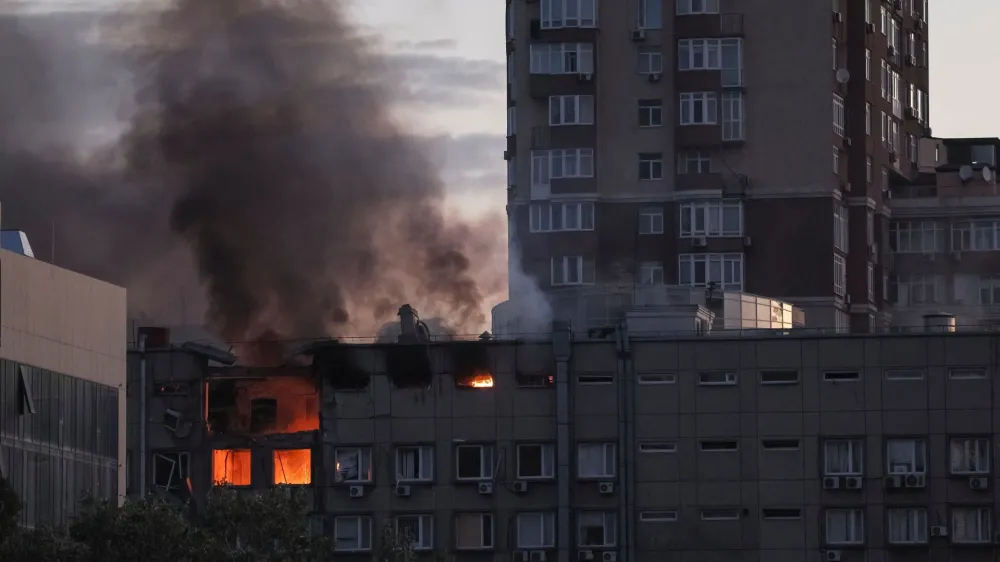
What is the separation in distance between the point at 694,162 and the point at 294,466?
40.7 metres

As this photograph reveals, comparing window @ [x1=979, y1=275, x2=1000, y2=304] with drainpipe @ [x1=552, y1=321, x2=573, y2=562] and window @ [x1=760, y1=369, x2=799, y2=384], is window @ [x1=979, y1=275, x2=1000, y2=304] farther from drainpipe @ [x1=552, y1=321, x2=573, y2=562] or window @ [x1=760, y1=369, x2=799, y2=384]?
drainpipe @ [x1=552, y1=321, x2=573, y2=562]

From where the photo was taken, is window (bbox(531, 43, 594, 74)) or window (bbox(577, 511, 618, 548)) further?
window (bbox(531, 43, 594, 74))

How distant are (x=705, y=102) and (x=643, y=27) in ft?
16.1

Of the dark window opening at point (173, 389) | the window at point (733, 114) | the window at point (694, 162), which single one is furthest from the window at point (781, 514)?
the window at point (694, 162)

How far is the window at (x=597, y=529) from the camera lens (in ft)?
349

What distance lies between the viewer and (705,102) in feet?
465

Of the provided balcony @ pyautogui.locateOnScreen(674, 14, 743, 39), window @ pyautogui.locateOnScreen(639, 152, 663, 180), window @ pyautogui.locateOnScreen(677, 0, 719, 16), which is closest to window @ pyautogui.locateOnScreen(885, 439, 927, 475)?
window @ pyautogui.locateOnScreen(639, 152, 663, 180)

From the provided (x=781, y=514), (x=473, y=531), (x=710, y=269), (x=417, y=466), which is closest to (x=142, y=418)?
(x=417, y=466)

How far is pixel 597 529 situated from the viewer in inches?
4200

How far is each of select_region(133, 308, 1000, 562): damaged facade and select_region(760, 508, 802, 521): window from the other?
0.07 metres

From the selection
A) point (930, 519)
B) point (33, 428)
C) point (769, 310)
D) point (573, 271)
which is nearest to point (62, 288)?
point (33, 428)

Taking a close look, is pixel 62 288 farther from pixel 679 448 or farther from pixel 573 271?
pixel 573 271

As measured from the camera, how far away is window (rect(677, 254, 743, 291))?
461 feet

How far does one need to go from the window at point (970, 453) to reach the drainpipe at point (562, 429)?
45.9ft
